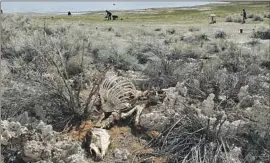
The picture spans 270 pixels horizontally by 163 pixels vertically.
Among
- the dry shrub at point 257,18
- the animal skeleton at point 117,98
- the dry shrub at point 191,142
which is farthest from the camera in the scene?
the dry shrub at point 257,18

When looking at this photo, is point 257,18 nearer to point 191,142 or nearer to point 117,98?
point 117,98

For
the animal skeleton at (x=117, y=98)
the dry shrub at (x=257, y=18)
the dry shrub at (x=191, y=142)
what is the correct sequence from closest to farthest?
the dry shrub at (x=191, y=142)
the animal skeleton at (x=117, y=98)
the dry shrub at (x=257, y=18)

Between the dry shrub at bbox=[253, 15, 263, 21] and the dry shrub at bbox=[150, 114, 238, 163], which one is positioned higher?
the dry shrub at bbox=[150, 114, 238, 163]

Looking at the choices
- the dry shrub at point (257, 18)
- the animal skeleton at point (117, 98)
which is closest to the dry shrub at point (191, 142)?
the animal skeleton at point (117, 98)

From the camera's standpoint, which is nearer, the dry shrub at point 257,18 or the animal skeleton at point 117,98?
the animal skeleton at point 117,98

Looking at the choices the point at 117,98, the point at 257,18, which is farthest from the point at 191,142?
the point at 257,18

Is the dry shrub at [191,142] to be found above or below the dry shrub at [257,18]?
above

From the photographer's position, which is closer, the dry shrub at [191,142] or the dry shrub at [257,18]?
the dry shrub at [191,142]

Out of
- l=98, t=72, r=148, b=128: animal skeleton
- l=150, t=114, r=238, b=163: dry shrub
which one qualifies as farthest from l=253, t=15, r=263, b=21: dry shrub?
l=150, t=114, r=238, b=163: dry shrub

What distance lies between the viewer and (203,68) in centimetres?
1138

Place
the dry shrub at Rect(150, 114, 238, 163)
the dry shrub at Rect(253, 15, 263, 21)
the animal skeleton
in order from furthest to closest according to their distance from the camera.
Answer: the dry shrub at Rect(253, 15, 263, 21), the animal skeleton, the dry shrub at Rect(150, 114, 238, 163)

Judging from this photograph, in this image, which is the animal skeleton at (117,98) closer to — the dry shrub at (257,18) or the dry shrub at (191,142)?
the dry shrub at (191,142)

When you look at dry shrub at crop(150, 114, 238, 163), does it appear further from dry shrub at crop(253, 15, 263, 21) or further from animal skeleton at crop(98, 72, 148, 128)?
dry shrub at crop(253, 15, 263, 21)

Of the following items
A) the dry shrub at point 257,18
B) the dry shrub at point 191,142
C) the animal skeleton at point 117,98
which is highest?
the animal skeleton at point 117,98
